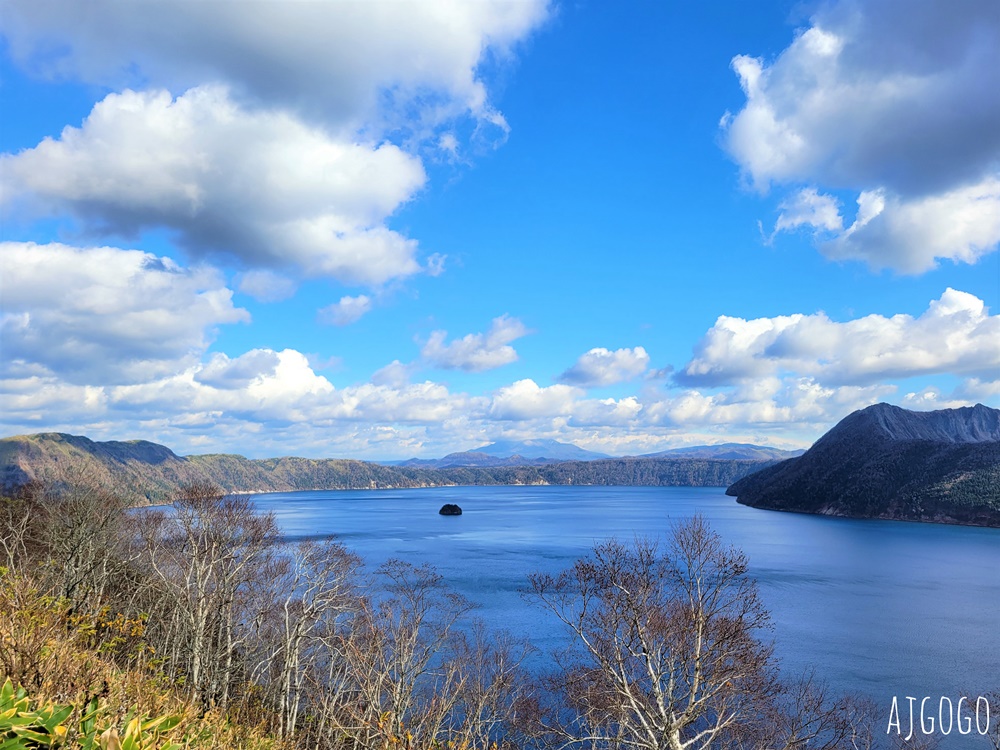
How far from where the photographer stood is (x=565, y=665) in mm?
39125

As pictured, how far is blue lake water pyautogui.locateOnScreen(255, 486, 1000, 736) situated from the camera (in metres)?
42.3

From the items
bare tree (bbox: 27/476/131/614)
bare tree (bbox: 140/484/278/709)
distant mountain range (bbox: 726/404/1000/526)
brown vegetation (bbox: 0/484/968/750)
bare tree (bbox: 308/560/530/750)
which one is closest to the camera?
brown vegetation (bbox: 0/484/968/750)

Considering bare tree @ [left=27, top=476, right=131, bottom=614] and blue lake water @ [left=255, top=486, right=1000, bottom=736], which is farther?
blue lake water @ [left=255, top=486, right=1000, bottom=736]

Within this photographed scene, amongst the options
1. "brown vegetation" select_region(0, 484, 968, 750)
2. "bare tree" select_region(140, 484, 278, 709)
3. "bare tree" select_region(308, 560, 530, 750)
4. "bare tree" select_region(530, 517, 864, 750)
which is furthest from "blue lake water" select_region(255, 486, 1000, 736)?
"bare tree" select_region(140, 484, 278, 709)

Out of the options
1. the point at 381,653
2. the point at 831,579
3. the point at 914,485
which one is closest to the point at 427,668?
the point at 381,653

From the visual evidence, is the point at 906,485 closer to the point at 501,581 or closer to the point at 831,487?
the point at 831,487

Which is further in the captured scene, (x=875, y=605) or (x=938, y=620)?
(x=875, y=605)

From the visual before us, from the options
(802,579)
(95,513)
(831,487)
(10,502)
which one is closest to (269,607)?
(95,513)

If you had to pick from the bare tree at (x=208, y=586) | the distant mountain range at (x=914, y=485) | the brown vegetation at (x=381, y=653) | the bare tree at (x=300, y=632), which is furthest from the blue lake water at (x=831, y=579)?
the bare tree at (x=208, y=586)

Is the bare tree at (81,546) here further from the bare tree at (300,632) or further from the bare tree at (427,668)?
the bare tree at (427,668)

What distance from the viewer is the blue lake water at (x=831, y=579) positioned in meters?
42.3

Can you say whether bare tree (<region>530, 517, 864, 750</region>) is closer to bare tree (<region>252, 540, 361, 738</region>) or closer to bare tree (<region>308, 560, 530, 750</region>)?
bare tree (<region>308, 560, 530, 750</region>)

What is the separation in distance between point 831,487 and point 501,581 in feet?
531

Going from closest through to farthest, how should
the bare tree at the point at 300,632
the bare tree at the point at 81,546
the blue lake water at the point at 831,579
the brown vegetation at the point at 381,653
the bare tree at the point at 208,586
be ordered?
the brown vegetation at the point at 381,653 → the bare tree at the point at 300,632 → the bare tree at the point at 208,586 → the bare tree at the point at 81,546 → the blue lake water at the point at 831,579
